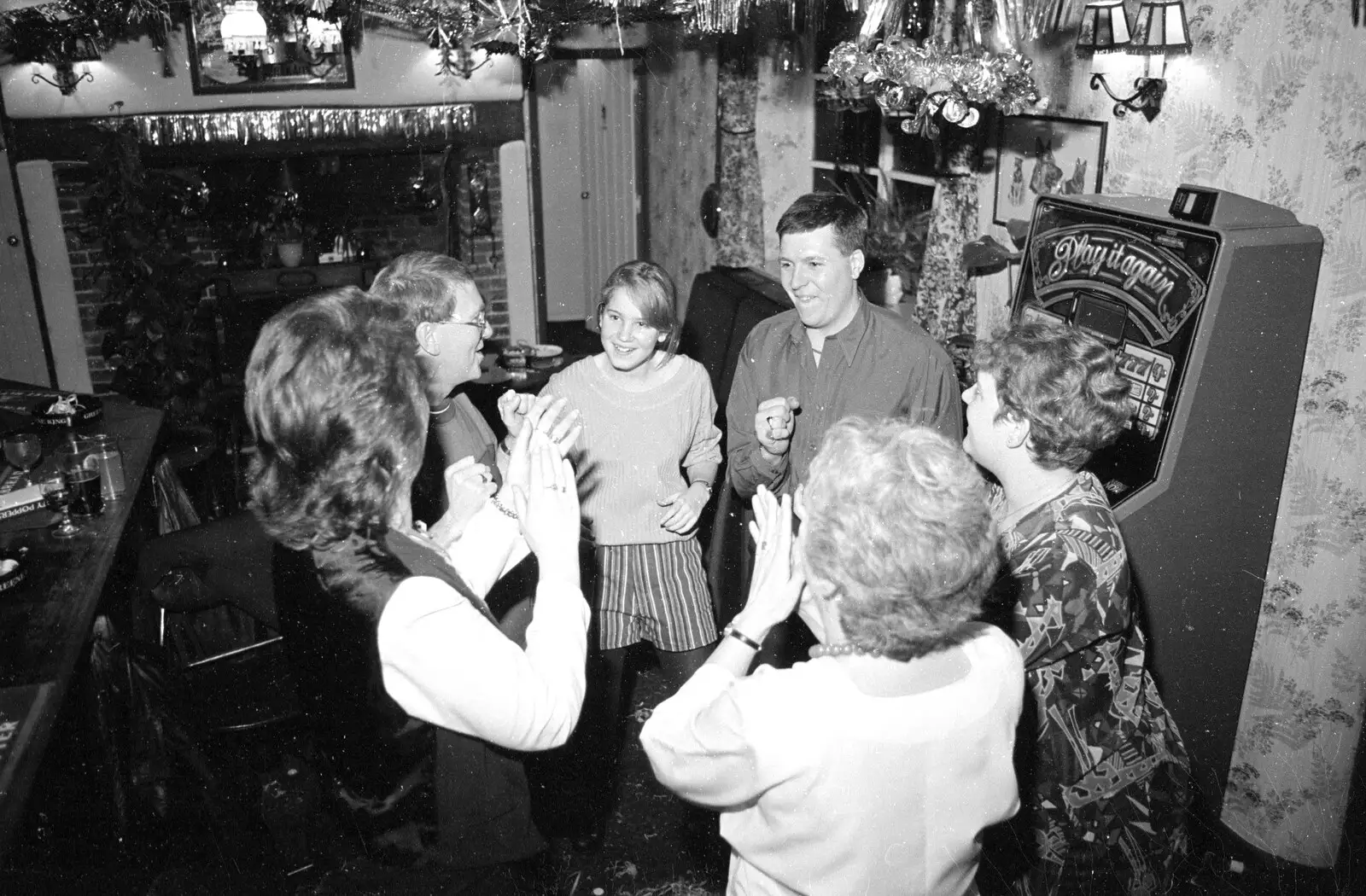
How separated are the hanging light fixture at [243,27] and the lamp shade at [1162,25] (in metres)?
3.97

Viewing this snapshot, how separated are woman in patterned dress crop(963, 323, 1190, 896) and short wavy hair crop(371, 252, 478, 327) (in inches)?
48.4

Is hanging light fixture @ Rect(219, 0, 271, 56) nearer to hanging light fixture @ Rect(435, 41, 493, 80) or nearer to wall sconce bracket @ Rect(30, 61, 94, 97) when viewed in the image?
hanging light fixture @ Rect(435, 41, 493, 80)

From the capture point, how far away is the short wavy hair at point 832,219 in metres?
2.58

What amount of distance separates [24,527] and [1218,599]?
351cm

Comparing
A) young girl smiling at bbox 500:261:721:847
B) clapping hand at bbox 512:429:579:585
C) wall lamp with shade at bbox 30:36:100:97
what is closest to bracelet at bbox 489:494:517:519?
clapping hand at bbox 512:429:579:585

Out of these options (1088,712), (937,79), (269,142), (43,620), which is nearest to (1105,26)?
(937,79)

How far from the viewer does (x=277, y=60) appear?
227 inches

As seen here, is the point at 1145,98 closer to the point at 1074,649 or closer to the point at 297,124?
the point at 1074,649

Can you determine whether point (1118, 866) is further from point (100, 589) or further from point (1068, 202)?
point (100, 589)

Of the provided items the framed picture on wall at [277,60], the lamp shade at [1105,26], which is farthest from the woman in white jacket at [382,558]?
the framed picture on wall at [277,60]

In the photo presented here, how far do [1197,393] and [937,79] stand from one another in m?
1.38

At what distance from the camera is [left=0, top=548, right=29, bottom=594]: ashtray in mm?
2504

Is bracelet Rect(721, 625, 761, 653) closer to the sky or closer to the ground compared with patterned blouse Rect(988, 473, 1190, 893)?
closer to the sky

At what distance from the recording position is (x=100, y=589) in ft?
8.44
